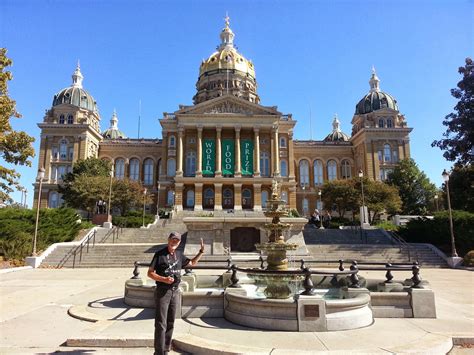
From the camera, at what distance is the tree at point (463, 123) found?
2756cm

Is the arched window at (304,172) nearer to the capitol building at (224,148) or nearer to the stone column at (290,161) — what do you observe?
the capitol building at (224,148)

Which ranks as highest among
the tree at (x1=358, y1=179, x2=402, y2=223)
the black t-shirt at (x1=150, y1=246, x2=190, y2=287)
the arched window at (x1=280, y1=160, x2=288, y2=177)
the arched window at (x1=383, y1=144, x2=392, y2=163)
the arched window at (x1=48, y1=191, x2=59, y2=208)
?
the arched window at (x1=383, y1=144, x2=392, y2=163)

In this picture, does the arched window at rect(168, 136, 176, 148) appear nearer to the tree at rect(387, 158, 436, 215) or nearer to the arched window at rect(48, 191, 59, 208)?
the arched window at rect(48, 191, 59, 208)

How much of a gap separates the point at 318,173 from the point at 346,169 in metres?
5.20

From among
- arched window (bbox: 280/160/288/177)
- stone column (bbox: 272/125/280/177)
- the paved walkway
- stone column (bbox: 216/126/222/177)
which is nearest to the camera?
the paved walkway

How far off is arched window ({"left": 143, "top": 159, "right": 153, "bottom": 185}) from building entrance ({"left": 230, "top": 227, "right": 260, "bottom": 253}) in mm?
43343

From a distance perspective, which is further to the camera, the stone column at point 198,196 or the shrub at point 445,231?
the stone column at point 198,196

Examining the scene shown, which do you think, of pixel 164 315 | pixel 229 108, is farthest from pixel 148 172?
pixel 164 315

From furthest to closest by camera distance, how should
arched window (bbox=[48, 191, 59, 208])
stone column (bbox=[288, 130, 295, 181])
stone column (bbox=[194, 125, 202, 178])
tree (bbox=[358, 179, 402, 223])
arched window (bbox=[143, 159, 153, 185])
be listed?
1. arched window (bbox=[143, 159, 153, 185])
2. arched window (bbox=[48, 191, 59, 208])
3. stone column (bbox=[288, 130, 295, 181])
4. stone column (bbox=[194, 125, 202, 178])
5. tree (bbox=[358, 179, 402, 223])

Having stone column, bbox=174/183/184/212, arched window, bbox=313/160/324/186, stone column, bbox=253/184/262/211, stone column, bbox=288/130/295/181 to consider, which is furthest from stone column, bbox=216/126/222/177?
arched window, bbox=313/160/324/186

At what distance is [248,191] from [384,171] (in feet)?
78.3

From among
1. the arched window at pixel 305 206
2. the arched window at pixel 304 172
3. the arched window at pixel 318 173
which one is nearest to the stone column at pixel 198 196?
the arched window at pixel 305 206

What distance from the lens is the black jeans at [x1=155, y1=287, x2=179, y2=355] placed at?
4867 millimetres

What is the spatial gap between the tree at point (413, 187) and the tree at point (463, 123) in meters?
21.0
